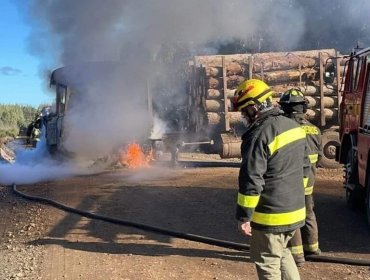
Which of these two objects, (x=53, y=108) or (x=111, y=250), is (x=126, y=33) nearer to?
(x=53, y=108)

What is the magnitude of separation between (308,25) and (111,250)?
18.2 meters

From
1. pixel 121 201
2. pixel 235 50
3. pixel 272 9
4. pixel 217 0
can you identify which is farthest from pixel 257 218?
pixel 235 50

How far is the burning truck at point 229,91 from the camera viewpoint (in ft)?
42.0

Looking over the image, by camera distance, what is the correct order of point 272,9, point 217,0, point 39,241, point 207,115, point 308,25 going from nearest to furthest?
point 39,241 < point 217,0 < point 272,9 < point 207,115 < point 308,25

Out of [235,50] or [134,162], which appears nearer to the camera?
[134,162]

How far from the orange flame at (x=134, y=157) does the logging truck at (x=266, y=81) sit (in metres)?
1.78

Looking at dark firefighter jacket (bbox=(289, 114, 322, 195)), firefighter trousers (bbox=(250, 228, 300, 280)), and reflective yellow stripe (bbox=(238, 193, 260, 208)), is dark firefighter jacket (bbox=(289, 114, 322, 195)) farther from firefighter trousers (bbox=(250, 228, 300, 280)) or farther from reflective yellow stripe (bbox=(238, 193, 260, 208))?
reflective yellow stripe (bbox=(238, 193, 260, 208))

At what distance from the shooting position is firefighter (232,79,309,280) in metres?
3.39

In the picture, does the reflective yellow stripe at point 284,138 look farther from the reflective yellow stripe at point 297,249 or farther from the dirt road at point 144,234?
the dirt road at point 144,234

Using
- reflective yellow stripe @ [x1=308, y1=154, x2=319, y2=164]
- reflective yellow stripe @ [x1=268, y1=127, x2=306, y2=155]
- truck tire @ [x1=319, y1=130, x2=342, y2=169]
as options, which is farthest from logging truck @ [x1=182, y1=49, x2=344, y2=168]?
reflective yellow stripe @ [x1=268, y1=127, x2=306, y2=155]

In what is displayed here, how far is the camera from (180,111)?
573 inches

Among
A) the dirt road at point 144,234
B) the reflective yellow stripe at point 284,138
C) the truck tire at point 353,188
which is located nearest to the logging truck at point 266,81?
the dirt road at point 144,234

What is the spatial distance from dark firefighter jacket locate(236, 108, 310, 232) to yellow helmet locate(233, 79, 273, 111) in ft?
0.38

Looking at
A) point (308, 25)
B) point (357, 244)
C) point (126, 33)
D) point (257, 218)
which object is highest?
point (308, 25)
